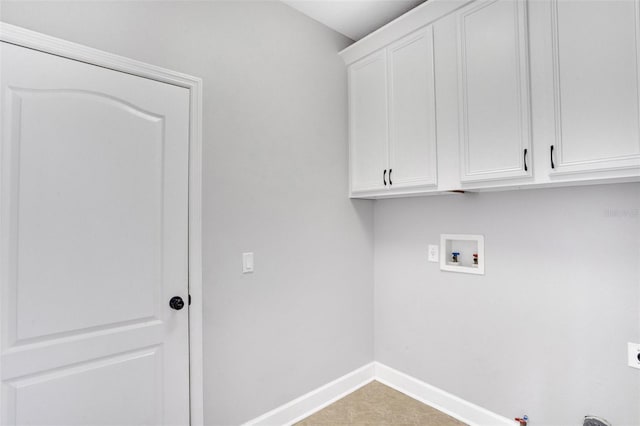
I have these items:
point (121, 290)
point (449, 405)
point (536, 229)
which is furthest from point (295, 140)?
point (449, 405)

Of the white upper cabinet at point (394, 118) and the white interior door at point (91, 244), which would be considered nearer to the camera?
the white interior door at point (91, 244)

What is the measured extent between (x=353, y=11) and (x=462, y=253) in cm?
183

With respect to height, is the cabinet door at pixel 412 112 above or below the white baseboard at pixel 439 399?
above

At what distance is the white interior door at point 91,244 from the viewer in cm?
125

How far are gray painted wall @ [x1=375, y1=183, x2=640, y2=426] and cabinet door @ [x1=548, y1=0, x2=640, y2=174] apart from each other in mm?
325

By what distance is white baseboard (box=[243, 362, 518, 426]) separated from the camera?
200cm

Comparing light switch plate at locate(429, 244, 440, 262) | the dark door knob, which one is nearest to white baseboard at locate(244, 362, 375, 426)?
the dark door knob

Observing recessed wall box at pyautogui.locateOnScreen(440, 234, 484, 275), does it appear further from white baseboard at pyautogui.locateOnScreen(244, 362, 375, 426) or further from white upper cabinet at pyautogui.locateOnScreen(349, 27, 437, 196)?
white baseboard at pyautogui.locateOnScreen(244, 362, 375, 426)

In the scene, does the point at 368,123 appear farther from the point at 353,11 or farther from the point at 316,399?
the point at 316,399

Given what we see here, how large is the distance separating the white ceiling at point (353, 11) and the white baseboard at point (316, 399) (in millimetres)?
2648

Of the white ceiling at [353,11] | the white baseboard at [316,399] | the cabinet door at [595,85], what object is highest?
the white ceiling at [353,11]

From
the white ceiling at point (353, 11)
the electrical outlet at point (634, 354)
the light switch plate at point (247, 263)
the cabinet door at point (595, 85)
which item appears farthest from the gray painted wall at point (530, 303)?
the white ceiling at point (353, 11)

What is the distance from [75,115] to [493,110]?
200cm

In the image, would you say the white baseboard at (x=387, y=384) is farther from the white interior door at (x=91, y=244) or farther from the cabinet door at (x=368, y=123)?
the cabinet door at (x=368, y=123)
